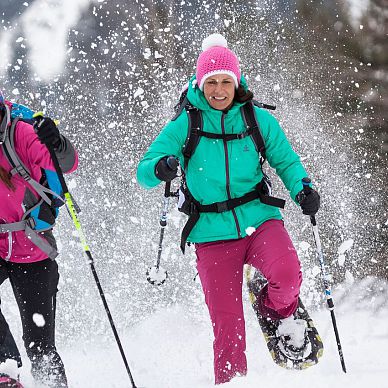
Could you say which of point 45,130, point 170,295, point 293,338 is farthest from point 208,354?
point 45,130

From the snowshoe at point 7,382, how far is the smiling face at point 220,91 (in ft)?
6.77

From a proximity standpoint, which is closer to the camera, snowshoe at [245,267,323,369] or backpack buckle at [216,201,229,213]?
backpack buckle at [216,201,229,213]

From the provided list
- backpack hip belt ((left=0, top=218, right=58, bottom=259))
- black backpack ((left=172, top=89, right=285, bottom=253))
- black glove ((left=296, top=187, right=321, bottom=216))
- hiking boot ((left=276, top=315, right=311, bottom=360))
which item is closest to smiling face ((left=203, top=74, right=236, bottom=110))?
black backpack ((left=172, top=89, right=285, bottom=253))

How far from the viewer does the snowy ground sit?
3.20 m

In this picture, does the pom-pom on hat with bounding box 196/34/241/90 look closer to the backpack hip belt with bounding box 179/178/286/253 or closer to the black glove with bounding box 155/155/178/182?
the black glove with bounding box 155/155/178/182

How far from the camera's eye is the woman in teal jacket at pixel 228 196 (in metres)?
3.60

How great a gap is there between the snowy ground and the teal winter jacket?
3.16ft

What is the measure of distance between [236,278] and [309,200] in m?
0.69

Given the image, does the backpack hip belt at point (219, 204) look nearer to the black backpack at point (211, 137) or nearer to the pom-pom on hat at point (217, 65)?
the black backpack at point (211, 137)

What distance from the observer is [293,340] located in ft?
12.9

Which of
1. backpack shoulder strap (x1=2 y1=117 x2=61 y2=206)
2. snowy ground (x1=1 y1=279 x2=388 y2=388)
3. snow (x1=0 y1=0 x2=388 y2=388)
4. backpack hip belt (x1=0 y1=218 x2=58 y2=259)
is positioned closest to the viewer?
snowy ground (x1=1 y1=279 x2=388 y2=388)

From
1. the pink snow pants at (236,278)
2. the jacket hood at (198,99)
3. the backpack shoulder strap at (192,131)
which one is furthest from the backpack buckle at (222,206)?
the jacket hood at (198,99)

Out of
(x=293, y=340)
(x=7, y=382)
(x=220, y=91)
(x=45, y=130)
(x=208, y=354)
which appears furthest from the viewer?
(x=208, y=354)

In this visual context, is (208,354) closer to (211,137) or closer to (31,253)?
(31,253)
